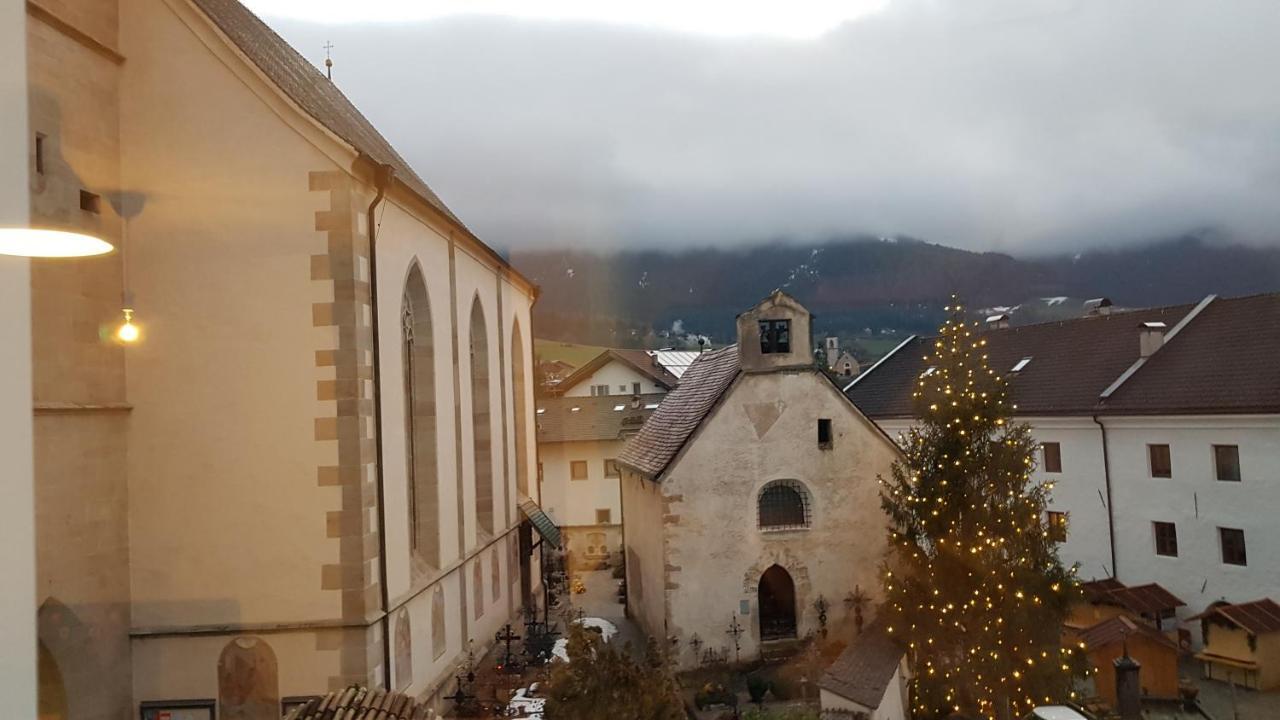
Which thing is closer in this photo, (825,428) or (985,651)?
(985,651)

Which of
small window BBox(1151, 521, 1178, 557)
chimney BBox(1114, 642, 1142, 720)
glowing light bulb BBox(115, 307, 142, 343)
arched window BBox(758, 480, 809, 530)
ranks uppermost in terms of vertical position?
glowing light bulb BBox(115, 307, 142, 343)

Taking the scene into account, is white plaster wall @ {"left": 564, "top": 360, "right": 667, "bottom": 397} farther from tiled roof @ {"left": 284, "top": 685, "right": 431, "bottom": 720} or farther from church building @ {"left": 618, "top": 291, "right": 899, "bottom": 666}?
tiled roof @ {"left": 284, "top": 685, "right": 431, "bottom": 720}

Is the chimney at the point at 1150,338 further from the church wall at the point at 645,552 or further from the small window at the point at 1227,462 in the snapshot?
the church wall at the point at 645,552

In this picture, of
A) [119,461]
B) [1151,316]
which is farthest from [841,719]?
[1151,316]

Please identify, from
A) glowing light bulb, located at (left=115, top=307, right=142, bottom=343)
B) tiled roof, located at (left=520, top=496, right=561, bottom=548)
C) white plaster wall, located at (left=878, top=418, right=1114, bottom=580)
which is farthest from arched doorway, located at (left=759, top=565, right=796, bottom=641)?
glowing light bulb, located at (left=115, top=307, right=142, bottom=343)

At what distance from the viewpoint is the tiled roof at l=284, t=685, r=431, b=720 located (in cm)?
834

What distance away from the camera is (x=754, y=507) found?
20078 millimetres

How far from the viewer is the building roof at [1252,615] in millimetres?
19859

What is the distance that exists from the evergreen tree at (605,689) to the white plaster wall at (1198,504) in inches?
770

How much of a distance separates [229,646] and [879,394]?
1324 inches

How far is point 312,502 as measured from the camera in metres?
11.8

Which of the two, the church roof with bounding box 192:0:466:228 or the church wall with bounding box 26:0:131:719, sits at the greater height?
the church roof with bounding box 192:0:466:228

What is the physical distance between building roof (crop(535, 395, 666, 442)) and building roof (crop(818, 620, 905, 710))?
22020 millimetres

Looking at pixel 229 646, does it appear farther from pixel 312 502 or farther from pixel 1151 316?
pixel 1151 316
